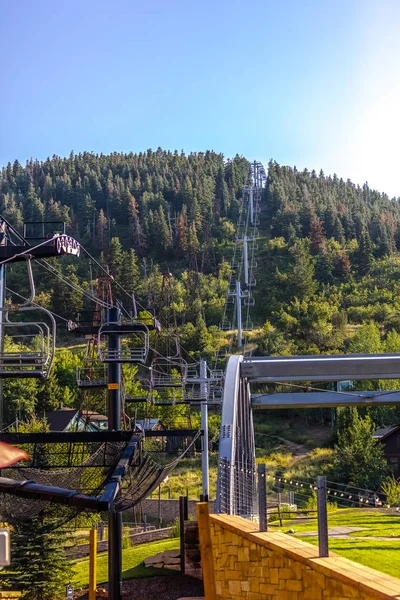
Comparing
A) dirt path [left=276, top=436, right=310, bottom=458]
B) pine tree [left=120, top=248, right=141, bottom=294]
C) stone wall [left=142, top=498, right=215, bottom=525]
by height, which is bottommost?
stone wall [left=142, top=498, right=215, bottom=525]

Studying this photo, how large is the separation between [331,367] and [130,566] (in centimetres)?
673

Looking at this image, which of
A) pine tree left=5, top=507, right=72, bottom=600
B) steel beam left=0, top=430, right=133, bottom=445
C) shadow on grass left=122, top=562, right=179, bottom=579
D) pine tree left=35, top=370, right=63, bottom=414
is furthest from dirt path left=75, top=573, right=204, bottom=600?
pine tree left=35, top=370, right=63, bottom=414

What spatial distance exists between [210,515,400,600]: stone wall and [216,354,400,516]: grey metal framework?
218 cm

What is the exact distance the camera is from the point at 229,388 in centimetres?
1313

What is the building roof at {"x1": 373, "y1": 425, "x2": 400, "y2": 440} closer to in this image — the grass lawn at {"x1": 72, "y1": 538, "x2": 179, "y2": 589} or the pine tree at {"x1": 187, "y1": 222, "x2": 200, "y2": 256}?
the grass lawn at {"x1": 72, "y1": 538, "x2": 179, "y2": 589}

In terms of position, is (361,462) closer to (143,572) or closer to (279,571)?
(143,572)

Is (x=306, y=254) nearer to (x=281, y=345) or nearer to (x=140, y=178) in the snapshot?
(x=281, y=345)

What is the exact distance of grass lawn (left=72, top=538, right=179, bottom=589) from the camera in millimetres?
16984

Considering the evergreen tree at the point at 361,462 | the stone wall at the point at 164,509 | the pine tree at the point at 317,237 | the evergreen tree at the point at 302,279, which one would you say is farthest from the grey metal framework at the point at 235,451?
the pine tree at the point at 317,237

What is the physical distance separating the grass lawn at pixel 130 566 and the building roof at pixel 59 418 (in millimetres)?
24014

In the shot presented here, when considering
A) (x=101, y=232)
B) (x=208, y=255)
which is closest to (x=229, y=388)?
(x=208, y=255)

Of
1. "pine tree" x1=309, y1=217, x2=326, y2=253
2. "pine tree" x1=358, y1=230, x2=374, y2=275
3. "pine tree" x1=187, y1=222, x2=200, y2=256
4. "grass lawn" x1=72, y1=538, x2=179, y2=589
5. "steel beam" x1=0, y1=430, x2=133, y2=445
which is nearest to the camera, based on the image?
"steel beam" x1=0, y1=430, x2=133, y2=445

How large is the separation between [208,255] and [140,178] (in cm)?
3401

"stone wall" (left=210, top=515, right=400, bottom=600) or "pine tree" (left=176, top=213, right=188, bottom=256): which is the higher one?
"pine tree" (left=176, top=213, right=188, bottom=256)
